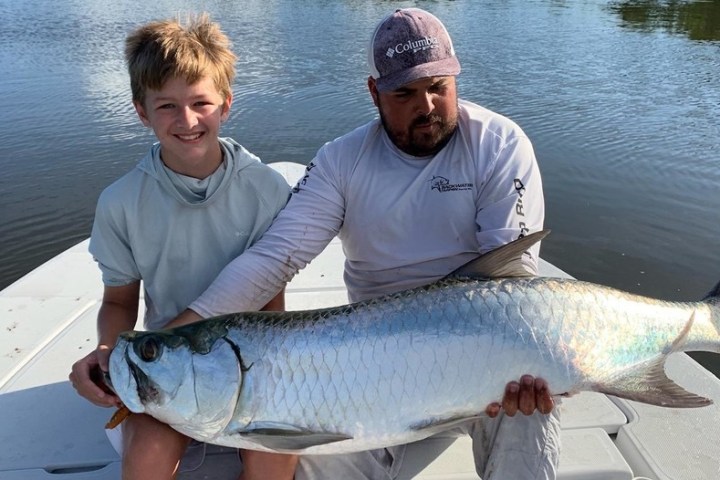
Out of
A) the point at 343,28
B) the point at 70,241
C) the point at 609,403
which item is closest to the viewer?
the point at 609,403

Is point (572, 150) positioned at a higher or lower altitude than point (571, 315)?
lower

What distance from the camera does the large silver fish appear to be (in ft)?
7.11

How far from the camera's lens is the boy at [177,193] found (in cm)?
264

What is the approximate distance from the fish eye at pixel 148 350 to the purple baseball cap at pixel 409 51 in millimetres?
1466

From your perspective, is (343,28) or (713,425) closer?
(713,425)

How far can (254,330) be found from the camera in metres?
2.26

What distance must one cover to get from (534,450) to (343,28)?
17.4 metres

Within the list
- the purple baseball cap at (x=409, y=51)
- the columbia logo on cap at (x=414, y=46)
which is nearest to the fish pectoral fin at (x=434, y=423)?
the purple baseball cap at (x=409, y=51)

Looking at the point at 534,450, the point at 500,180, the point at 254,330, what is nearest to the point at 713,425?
the point at 534,450

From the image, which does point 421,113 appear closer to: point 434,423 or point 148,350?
point 434,423

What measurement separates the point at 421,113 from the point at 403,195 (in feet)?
1.26

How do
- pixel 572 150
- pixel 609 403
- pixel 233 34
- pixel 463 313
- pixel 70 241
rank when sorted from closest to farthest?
pixel 463 313, pixel 609 403, pixel 70 241, pixel 572 150, pixel 233 34

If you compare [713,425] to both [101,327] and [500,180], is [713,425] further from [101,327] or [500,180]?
[101,327]

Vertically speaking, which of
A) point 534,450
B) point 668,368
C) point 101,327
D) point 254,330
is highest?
point 254,330
